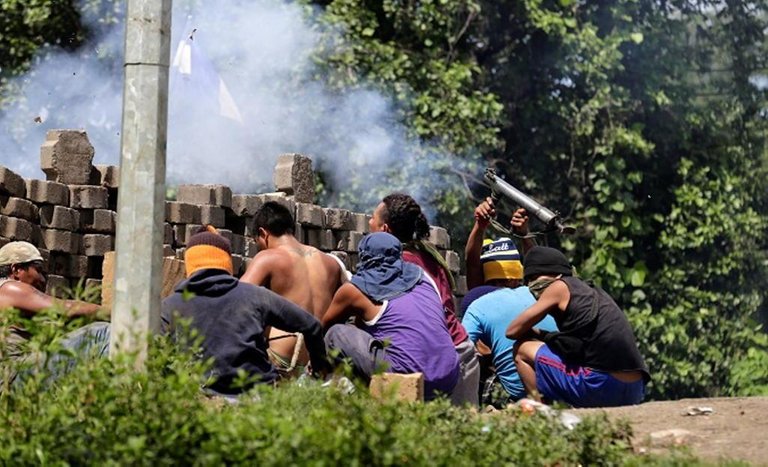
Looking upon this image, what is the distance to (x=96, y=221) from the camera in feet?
32.2

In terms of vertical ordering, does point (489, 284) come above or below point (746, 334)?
above

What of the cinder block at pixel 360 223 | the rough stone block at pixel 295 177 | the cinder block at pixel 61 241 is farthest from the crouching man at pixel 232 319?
the cinder block at pixel 360 223

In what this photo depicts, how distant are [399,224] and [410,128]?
22.6 feet

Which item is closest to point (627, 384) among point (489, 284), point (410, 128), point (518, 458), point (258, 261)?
point (489, 284)

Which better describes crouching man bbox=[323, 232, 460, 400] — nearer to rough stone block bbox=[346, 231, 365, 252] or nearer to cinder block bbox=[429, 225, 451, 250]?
rough stone block bbox=[346, 231, 365, 252]

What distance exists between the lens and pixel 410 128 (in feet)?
A: 51.1

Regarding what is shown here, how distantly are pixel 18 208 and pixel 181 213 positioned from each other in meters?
1.22

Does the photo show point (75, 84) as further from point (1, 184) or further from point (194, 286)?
point (194, 286)

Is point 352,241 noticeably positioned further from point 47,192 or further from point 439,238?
point 47,192

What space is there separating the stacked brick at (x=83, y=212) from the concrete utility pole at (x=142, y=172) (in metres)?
2.82

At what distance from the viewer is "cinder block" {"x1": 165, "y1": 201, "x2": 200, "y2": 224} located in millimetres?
10016

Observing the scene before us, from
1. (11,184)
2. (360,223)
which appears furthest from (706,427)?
(360,223)

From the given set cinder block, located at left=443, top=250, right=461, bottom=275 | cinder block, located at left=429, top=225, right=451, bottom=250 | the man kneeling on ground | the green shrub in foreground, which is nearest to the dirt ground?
the green shrub in foreground

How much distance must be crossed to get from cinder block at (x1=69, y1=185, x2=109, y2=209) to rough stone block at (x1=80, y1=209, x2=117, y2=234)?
1.6 inches
